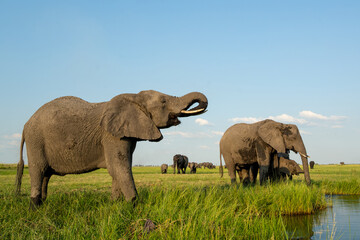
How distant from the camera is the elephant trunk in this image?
7.36 m

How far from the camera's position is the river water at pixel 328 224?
6676 mm

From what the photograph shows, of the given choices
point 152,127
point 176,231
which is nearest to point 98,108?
point 152,127

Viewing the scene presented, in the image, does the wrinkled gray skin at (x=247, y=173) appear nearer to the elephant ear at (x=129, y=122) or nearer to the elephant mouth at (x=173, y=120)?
the elephant mouth at (x=173, y=120)

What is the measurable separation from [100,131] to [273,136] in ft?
23.4

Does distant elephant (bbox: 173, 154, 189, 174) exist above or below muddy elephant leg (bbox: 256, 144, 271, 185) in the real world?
above

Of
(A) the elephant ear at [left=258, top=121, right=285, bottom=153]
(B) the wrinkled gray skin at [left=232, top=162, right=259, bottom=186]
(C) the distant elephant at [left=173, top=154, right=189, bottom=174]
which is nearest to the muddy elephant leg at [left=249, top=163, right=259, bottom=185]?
(B) the wrinkled gray skin at [left=232, top=162, right=259, bottom=186]

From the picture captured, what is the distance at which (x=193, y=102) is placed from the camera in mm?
7520

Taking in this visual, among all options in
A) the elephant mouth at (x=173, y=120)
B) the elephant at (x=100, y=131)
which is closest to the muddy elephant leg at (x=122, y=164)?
the elephant at (x=100, y=131)

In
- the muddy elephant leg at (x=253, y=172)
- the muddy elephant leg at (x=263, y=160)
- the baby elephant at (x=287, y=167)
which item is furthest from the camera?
the baby elephant at (x=287, y=167)

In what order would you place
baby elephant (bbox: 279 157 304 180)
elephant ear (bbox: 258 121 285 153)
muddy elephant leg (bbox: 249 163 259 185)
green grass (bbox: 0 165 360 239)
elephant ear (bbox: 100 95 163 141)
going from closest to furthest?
green grass (bbox: 0 165 360 239) → elephant ear (bbox: 100 95 163 141) → elephant ear (bbox: 258 121 285 153) → muddy elephant leg (bbox: 249 163 259 185) → baby elephant (bbox: 279 157 304 180)

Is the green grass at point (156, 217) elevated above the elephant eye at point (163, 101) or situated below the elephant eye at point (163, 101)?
below

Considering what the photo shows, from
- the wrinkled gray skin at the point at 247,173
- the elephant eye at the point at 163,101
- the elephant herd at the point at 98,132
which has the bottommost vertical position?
the wrinkled gray skin at the point at 247,173

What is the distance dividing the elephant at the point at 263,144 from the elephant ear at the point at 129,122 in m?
6.13

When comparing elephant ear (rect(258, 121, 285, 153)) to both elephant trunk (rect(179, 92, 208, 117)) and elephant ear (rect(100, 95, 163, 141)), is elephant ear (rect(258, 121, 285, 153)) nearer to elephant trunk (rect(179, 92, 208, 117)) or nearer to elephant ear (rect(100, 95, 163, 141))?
elephant trunk (rect(179, 92, 208, 117))
